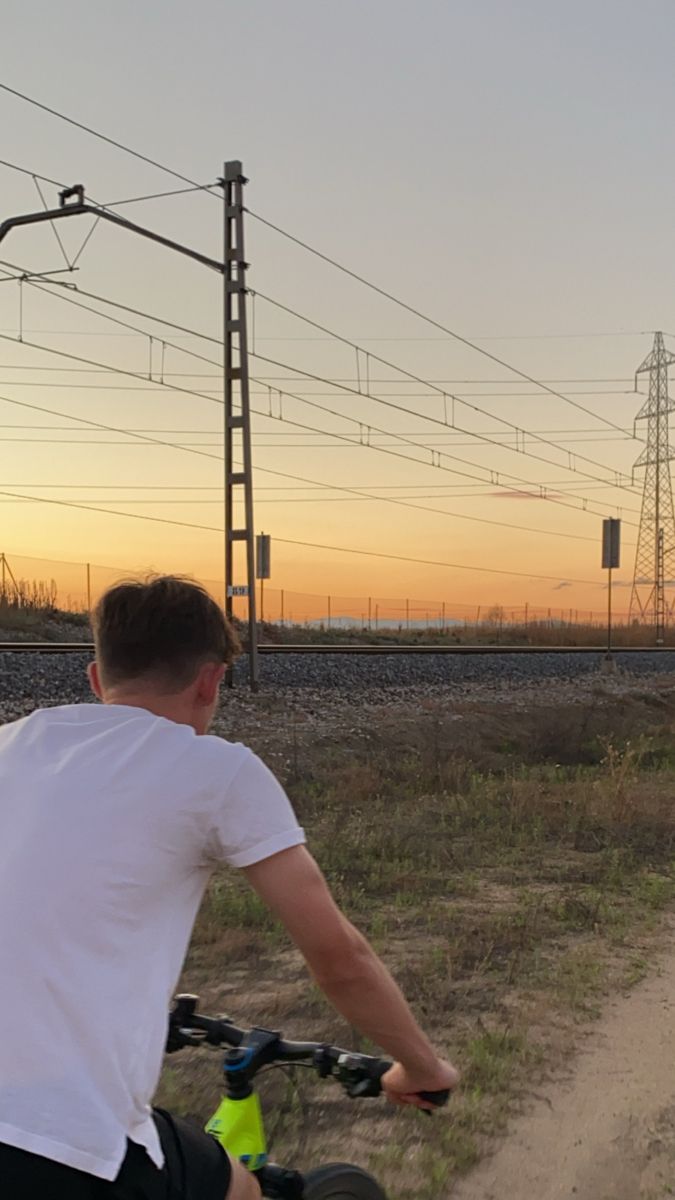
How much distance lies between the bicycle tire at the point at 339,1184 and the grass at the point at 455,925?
A: 0.94 meters

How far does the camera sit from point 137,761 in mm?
1743

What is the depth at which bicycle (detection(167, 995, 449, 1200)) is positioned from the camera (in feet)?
6.87

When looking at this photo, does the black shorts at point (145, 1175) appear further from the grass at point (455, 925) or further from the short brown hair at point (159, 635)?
the grass at point (455, 925)

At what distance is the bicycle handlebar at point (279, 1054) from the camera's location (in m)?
2.08

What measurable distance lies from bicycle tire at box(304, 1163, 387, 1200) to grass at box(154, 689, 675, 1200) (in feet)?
3.07

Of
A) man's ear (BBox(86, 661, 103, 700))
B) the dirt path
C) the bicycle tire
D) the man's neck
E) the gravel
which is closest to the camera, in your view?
the man's neck

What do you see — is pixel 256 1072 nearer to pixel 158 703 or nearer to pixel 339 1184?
pixel 339 1184

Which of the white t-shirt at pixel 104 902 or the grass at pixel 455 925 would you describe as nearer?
the white t-shirt at pixel 104 902

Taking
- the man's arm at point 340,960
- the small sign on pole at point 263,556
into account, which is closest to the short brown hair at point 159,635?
the man's arm at point 340,960

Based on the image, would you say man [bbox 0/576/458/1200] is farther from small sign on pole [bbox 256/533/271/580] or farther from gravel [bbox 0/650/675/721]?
small sign on pole [bbox 256/533/271/580]

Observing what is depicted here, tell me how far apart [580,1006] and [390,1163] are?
6.08 feet

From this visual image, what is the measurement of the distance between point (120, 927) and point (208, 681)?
487 millimetres

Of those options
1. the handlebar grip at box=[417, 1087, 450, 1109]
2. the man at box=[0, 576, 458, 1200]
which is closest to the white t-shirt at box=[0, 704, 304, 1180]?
the man at box=[0, 576, 458, 1200]

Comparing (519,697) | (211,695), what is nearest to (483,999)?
(211,695)
